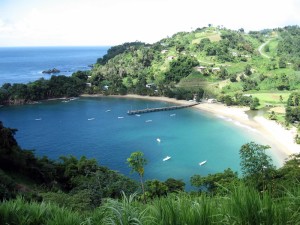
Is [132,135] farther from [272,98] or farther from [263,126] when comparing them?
[272,98]

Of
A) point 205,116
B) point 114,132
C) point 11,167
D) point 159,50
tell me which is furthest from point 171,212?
point 159,50

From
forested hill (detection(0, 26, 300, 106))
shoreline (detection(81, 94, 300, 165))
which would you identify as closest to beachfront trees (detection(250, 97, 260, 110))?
shoreline (detection(81, 94, 300, 165))

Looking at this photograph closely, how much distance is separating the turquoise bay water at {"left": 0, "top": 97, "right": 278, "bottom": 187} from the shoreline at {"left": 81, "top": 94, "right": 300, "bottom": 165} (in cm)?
202

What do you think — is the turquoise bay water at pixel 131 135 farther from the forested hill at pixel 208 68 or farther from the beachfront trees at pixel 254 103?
the forested hill at pixel 208 68

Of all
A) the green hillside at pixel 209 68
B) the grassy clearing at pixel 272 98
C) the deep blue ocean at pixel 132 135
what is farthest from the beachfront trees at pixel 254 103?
the deep blue ocean at pixel 132 135

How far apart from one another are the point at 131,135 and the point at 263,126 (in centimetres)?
2159

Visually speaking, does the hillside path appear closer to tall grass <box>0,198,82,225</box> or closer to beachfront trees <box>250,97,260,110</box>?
beachfront trees <box>250,97,260,110</box>

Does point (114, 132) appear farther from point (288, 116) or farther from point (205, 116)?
point (288, 116)

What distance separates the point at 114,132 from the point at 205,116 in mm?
19382

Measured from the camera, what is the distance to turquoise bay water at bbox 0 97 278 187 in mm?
36750

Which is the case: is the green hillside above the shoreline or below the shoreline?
above

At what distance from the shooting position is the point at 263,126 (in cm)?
5047

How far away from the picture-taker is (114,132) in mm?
49156

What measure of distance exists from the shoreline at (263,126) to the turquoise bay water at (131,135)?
202 cm
